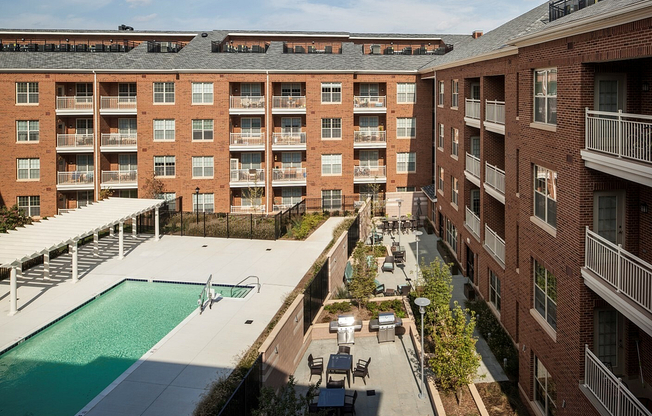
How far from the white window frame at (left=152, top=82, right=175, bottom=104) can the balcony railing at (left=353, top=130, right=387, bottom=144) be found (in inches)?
561

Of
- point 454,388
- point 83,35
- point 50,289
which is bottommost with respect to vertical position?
point 454,388

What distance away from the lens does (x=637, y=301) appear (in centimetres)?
1023

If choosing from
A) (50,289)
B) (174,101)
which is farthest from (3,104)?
(50,289)

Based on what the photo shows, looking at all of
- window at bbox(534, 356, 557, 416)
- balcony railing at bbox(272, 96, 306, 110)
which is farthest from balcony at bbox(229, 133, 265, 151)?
window at bbox(534, 356, 557, 416)

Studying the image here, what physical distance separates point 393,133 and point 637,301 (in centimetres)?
3309

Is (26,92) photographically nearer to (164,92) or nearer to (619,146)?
(164,92)

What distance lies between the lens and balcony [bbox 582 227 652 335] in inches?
391

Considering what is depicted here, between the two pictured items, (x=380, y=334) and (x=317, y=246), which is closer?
(x=380, y=334)

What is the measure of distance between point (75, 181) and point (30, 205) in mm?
3739

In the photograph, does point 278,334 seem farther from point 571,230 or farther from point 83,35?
point 83,35

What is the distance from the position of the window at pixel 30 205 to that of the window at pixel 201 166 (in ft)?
38.6

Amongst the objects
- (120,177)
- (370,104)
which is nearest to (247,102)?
(370,104)

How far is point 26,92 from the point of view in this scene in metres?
39.2

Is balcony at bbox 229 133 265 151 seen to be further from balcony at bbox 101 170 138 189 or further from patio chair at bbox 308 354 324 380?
patio chair at bbox 308 354 324 380
